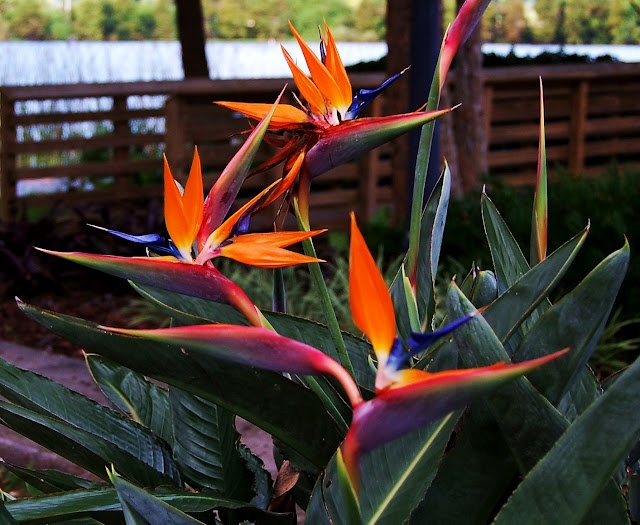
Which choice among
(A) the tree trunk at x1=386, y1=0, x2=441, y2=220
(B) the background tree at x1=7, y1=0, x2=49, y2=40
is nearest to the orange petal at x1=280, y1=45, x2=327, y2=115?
(A) the tree trunk at x1=386, y1=0, x2=441, y2=220

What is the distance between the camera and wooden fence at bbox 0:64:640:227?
6.27 m

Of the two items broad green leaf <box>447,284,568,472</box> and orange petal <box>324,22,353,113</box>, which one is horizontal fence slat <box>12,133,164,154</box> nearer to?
orange petal <box>324,22,353,113</box>

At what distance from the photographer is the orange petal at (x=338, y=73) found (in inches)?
41.1

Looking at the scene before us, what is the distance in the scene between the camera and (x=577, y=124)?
8.09 meters

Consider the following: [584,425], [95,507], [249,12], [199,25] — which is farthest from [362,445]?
A: [249,12]

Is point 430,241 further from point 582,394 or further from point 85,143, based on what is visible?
point 85,143

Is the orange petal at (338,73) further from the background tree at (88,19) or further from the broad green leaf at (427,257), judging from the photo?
the background tree at (88,19)

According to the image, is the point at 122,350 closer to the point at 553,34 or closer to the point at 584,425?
the point at 584,425

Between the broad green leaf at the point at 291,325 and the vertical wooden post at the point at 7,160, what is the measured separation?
5263 millimetres

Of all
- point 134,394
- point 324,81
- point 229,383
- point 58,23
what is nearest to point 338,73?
point 324,81

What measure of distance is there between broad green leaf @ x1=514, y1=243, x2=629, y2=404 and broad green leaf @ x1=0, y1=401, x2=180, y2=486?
540mm

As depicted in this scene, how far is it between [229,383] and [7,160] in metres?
5.57

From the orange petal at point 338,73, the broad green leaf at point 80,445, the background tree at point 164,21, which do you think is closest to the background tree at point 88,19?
the background tree at point 164,21

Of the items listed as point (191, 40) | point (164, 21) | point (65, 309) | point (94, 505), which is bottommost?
point (65, 309)
